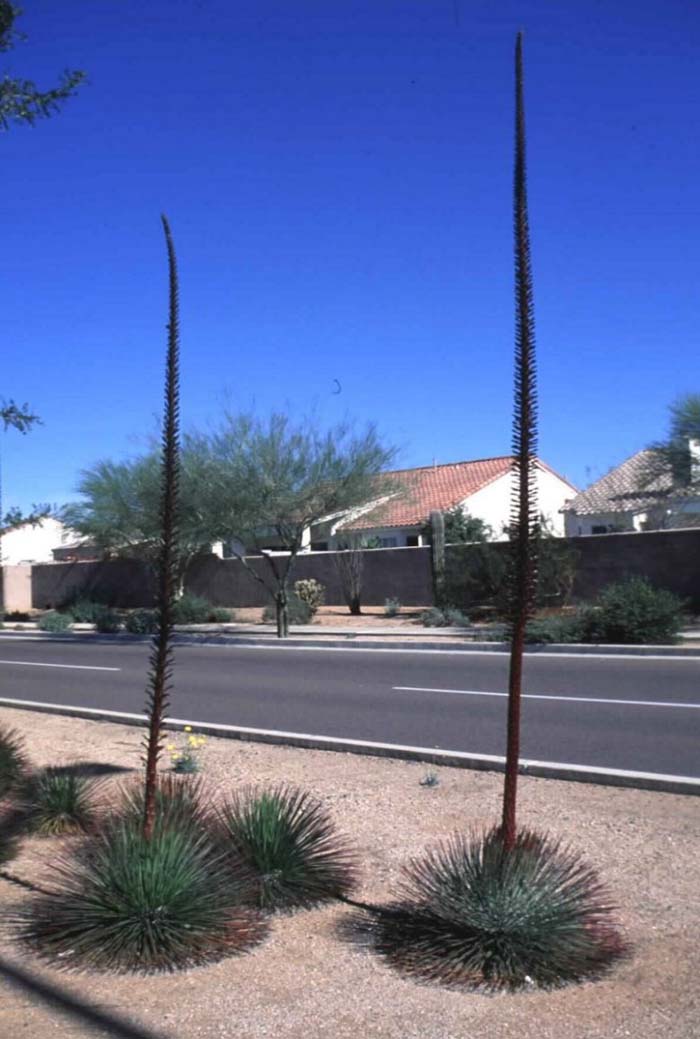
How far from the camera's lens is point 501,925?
486 cm

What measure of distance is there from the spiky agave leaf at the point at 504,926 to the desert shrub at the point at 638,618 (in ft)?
53.7

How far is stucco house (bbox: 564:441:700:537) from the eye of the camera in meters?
29.9

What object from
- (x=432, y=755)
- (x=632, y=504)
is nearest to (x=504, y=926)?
(x=432, y=755)

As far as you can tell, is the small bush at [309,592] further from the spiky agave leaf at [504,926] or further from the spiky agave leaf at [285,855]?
the spiky agave leaf at [504,926]

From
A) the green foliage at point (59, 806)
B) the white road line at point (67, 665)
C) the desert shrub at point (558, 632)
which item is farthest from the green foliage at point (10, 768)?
the desert shrub at point (558, 632)

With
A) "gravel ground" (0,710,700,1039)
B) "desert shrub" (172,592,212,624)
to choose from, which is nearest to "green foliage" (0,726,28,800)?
"gravel ground" (0,710,700,1039)

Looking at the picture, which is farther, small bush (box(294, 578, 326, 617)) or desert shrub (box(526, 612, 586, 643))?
small bush (box(294, 578, 326, 617))

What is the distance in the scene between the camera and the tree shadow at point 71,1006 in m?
4.44

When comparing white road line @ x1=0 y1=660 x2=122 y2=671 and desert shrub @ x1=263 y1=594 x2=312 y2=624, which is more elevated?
desert shrub @ x1=263 y1=594 x2=312 y2=624

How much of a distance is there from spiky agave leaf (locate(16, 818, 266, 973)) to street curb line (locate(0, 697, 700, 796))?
3976 millimetres

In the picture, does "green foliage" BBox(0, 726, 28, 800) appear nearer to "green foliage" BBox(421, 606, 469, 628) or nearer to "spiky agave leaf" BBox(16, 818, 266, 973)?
"spiky agave leaf" BBox(16, 818, 266, 973)

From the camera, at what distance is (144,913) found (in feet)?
17.0

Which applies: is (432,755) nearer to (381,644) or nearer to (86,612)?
(381,644)

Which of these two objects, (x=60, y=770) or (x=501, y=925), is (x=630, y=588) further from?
(x=501, y=925)
